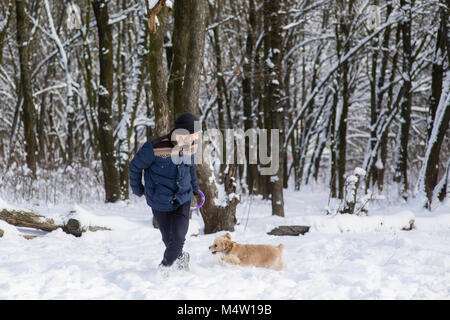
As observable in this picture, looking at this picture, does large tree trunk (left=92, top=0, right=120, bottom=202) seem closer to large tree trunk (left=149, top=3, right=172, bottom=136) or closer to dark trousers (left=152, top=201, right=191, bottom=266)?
large tree trunk (left=149, top=3, right=172, bottom=136)

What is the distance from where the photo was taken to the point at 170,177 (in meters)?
4.14

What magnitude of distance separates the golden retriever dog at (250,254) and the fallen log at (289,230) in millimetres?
2008

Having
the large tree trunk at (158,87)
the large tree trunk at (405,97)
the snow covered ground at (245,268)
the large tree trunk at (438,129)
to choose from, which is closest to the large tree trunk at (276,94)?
the snow covered ground at (245,268)

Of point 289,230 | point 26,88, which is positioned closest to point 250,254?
point 289,230

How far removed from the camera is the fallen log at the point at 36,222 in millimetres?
6273

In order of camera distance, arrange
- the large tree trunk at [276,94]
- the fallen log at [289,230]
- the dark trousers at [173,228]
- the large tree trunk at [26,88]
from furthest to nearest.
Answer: the large tree trunk at [26,88] → the large tree trunk at [276,94] → the fallen log at [289,230] → the dark trousers at [173,228]

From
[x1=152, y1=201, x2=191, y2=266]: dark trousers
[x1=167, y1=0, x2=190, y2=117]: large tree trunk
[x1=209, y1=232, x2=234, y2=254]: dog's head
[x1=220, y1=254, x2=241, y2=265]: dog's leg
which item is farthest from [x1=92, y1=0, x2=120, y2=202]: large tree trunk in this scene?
[x1=152, y1=201, x2=191, y2=266]: dark trousers

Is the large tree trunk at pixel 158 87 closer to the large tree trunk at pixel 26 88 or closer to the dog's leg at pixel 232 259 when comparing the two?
the dog's leg at pixel 232 259

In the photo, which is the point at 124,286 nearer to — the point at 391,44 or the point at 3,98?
the point at 391,44

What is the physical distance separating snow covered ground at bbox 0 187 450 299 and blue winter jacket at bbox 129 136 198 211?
0.85 metres

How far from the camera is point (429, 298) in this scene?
11.6ft

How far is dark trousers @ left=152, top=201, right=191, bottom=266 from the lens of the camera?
4.18m

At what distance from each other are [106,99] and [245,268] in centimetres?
789
